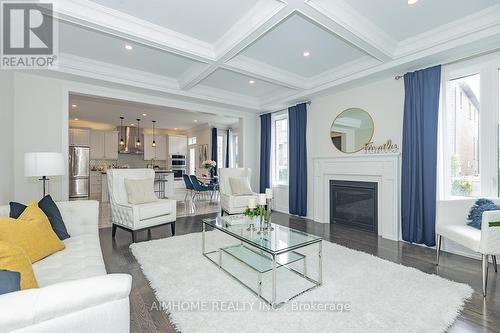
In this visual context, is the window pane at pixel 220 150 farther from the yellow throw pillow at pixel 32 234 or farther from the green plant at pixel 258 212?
the yellow throw pillow at pixel 32 234

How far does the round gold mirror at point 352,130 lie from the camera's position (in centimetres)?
416

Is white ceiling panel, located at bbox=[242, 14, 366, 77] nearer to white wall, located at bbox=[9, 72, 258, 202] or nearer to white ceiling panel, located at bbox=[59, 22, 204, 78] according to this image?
white ceiling panel, located at bbox=[59, 22, 204, 78]

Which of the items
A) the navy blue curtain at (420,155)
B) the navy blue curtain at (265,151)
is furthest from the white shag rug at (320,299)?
the navy blue curtain at (265,151)

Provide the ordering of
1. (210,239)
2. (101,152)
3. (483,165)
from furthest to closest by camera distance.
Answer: (101,152) < (210,239) < (483,165)

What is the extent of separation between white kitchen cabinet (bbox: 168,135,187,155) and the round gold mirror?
764cm

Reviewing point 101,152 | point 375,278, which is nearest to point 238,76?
point 375,278

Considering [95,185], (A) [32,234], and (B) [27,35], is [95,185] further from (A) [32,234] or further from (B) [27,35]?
(A) [32,234]

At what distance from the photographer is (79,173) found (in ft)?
25.3

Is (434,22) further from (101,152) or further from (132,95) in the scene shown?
(101,152)

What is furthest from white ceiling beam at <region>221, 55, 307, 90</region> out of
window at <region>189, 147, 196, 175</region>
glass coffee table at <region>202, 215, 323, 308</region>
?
window at <region>189, 147, 196, 175</region>

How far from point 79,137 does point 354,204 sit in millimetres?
8612

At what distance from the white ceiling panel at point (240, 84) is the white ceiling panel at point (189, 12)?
4.20ft

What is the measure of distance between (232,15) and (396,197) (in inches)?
134

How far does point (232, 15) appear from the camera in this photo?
8.88 feet
